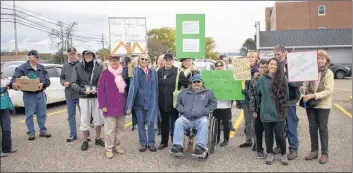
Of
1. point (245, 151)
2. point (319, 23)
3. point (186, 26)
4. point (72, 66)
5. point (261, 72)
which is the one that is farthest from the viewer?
point (319, 23)

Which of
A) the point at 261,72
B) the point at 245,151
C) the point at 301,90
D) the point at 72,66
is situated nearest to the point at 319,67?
the point at 301,90

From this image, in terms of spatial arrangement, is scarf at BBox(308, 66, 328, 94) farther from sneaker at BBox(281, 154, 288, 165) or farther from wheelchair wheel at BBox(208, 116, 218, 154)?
wheelchair wheel at BBox(208, 116, 218, 154)

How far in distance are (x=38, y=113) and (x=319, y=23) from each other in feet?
188

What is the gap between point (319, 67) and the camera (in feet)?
17.0

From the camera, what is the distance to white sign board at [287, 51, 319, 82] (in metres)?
5.06

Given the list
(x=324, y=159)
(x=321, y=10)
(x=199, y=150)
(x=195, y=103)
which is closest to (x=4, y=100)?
(x=195, y=103)

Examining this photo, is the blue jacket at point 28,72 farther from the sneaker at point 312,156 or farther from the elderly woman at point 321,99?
the sneaker at point 312,156

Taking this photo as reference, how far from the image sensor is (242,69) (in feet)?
19.4

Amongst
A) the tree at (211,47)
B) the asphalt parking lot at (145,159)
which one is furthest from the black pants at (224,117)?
the tree at (211,47)

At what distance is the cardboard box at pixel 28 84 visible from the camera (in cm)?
654

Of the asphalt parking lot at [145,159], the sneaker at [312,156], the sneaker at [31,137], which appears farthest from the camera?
the sneaker at [31,137]

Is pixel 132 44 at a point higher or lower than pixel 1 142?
higher

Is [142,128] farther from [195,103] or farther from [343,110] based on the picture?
[343,110]

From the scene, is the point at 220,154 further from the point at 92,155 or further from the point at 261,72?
the point at 92,155
